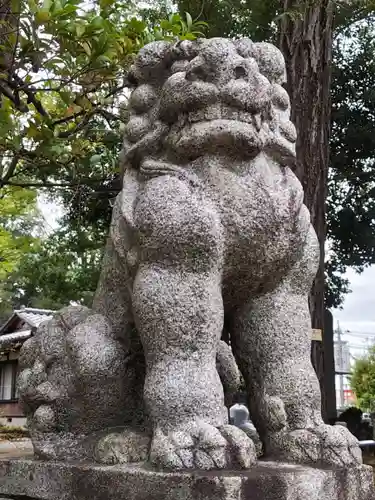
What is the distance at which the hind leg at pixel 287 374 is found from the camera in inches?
65.3

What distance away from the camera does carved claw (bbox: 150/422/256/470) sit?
1463mm

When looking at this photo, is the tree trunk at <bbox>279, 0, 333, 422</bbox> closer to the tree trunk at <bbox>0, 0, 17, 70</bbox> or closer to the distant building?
the tree trunk at <bbox>0, 0, 17, 70</bbox>

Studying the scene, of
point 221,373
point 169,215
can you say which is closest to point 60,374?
point 221,373

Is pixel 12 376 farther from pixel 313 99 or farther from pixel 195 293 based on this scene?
pixel 195 293

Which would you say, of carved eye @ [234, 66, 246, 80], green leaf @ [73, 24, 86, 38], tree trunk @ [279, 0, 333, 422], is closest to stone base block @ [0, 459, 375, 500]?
carved eye @ [234, 66, 246, 80]

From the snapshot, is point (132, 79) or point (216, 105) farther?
point (132, 79)

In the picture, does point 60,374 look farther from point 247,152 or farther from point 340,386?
point 340,386

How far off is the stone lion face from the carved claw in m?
0.81

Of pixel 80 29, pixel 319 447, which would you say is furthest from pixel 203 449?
pixel 80 29

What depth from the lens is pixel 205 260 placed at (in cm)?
172

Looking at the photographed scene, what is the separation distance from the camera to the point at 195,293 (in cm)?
170

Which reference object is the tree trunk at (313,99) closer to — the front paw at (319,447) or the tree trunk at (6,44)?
the tree trunk at (6,44)

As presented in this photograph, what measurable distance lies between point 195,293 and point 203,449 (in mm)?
429

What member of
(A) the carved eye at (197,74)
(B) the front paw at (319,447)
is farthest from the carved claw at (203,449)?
(A) the carved eye at (197,74)
